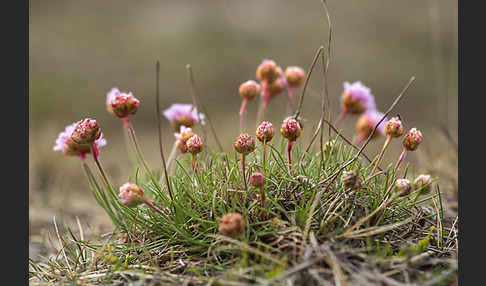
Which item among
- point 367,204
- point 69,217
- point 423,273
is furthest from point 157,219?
point 69,217

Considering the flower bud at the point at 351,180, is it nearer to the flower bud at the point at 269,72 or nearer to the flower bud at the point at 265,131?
the flower bud at the point at 265,131

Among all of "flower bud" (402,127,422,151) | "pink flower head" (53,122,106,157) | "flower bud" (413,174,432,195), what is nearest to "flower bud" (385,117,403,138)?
"flower bud" (402,127,422,151)

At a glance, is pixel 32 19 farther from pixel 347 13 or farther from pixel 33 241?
pixel 33 241

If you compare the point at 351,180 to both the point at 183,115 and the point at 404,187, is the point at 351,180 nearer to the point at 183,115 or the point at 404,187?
the point at 404,187

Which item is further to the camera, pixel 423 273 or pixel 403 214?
pixel 403 214

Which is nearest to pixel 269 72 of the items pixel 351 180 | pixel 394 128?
pixel 394 128

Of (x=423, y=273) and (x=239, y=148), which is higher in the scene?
(x=239, y=148)
